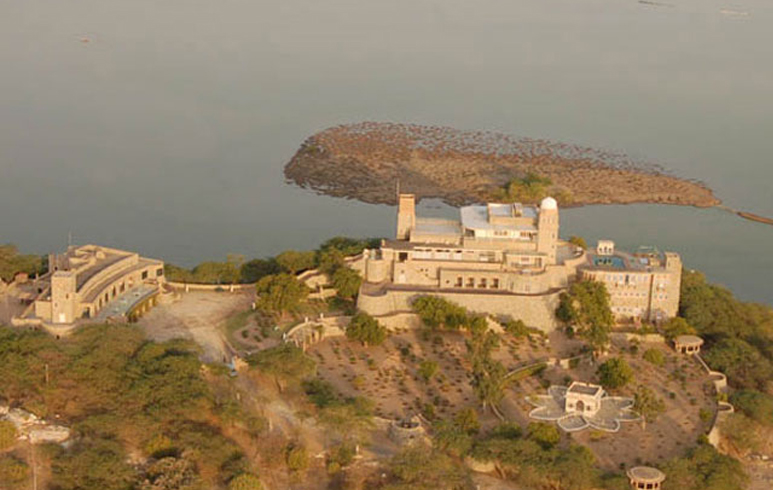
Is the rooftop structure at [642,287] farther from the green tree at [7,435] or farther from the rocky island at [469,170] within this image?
the green tree at [7,435]

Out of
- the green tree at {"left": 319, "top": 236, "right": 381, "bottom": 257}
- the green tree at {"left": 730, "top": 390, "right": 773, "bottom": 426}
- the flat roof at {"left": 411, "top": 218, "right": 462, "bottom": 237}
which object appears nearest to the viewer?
the green tree at {"left": 730, "top": 390, "right": 773, "bottom": 426}

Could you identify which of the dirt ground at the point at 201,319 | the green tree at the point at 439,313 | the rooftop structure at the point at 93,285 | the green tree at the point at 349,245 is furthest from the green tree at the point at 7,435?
the green tree at the point at 349,245

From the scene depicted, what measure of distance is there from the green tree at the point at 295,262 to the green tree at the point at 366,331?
5.65 m

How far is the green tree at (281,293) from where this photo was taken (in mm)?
38219

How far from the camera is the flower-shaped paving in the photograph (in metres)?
32.1

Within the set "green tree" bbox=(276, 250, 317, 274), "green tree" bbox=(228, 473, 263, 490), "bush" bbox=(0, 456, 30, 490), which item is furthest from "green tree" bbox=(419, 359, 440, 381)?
"bush" bbox=(0, 456, 30, 490)

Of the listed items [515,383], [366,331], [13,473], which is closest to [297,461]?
[13,473]

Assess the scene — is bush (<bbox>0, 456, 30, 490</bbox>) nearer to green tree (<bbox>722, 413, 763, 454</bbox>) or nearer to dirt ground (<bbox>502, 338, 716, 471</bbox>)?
dirt ground (<bbox>502, 338, 716, 471</bbox>)

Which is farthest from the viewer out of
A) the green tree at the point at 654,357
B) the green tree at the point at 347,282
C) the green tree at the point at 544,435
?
the green tree at the point at 347,282

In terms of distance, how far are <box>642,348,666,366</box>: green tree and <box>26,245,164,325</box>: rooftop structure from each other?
1793cm

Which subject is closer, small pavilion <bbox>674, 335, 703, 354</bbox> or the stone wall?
small pavilion <bbox>674, 335, 703, 354</bbox>

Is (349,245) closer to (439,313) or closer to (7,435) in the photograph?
(439,313)

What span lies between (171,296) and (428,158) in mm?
27976

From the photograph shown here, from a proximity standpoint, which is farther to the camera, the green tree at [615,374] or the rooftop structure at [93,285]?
the rooftop structure at [93,285]
